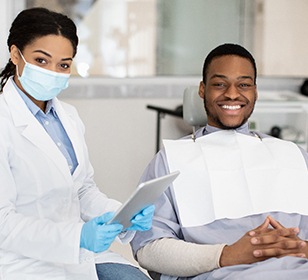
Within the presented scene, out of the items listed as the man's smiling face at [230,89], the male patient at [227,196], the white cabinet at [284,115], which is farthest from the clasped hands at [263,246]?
the white cabinet at [284,115]

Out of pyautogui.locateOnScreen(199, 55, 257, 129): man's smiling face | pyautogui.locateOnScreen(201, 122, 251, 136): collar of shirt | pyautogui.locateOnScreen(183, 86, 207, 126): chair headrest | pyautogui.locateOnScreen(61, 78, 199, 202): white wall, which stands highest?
pyautogui.locateOnScreen(199, 55, 257, 129): man's smiling face

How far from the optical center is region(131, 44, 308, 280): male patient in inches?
78.2

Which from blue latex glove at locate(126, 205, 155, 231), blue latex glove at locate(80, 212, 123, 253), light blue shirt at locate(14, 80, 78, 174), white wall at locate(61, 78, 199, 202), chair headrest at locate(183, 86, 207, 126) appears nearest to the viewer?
blue latex glove at locate(80, 212, 123, 253)

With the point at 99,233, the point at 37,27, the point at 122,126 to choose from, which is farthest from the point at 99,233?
the point at 122,126

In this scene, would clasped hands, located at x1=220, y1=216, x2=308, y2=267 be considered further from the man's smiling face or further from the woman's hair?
the woman's hair

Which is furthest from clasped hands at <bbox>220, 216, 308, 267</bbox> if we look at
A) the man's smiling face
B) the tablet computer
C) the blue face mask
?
the blue face mask

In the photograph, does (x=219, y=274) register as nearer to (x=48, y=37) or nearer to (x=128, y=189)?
(x=48, y=37)

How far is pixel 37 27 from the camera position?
191cm

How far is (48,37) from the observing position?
6.25 ft

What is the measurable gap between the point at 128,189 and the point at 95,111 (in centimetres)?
61

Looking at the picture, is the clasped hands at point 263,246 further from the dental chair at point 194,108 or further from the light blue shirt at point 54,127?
the dental chair at point 194,108

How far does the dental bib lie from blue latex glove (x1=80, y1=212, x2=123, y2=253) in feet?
1.48

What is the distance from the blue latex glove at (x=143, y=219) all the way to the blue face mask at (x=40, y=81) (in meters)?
0.44

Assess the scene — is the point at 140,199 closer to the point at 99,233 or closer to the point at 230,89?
the point at 99,233
